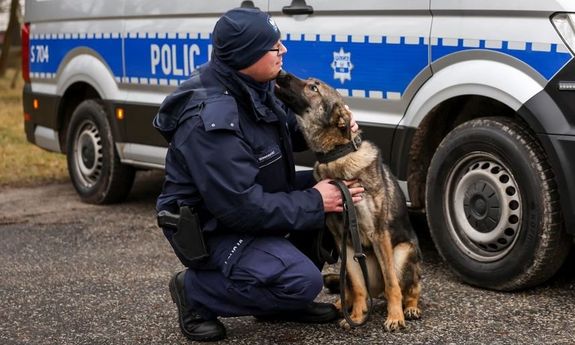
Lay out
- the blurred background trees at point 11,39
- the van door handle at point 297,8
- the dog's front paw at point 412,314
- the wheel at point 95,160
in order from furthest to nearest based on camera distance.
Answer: the blurred background trees at point 11,39, the wheel at point 95,160, the van door handle at point 297,8, the dog's front paw at point 412,314

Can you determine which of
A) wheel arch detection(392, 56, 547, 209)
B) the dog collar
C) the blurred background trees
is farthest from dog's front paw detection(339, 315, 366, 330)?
the blurred background trees

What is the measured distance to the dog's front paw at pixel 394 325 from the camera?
400 centimetres

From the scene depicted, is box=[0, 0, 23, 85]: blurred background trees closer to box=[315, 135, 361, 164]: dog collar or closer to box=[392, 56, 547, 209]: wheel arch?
box=[392, 56, 547, 209]: wheel arch

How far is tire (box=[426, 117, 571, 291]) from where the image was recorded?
14.1ft

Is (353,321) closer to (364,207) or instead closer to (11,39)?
(364,207)

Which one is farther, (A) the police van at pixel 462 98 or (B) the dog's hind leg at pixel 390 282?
(A) the police van at pixel 462 98

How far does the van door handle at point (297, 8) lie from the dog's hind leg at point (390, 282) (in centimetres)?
167

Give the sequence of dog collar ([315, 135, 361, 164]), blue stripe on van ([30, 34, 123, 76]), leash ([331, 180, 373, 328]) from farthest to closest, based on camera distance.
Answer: blue stripe on van ([30, 34, 123, 76]) < dog collar ([315, 135, 361, 164]) < leash ([331, 180, 373, 328])

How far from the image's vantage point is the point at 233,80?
3852 millimetres

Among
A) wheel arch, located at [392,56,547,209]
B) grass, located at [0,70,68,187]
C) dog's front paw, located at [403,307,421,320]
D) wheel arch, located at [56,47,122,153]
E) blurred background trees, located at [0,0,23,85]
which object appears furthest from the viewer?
blurred background trees, located at [0,0,23,85]

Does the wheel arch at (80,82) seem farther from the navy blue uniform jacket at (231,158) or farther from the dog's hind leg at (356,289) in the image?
the dog's hind leg at (356,289)

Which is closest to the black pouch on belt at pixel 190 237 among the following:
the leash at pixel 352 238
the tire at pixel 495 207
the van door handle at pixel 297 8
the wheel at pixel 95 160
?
the leash at pixel 352 238

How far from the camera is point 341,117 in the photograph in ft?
13.0

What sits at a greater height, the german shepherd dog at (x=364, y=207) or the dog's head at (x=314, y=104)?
the dog's head at (x=314, y=104)
